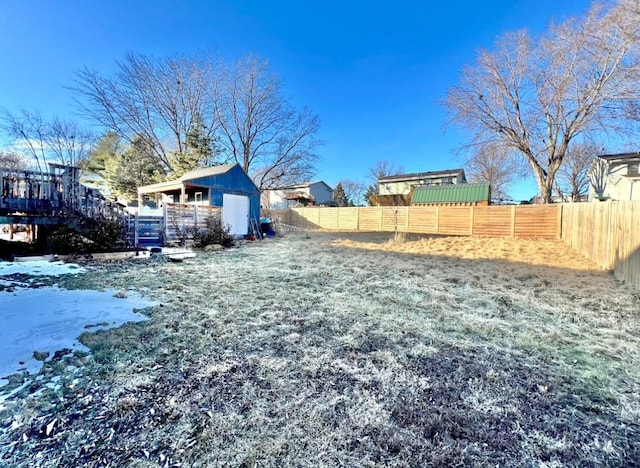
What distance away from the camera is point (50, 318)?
2.94 metres

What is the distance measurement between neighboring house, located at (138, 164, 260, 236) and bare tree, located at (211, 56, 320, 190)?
306 inches

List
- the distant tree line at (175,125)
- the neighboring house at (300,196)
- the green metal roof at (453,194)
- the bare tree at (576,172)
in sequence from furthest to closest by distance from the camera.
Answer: the neighboring house at (300,196) → the bare tree at (576,172) → the green metal roof at (453,194) → the distant tree line at (175,125)

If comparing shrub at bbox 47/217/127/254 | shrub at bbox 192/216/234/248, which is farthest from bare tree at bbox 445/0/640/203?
shrub at bbox 47/217/127/254

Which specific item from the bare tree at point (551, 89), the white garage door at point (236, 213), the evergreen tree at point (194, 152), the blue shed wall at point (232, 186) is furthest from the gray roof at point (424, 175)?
the white garage door at point (236, 213)

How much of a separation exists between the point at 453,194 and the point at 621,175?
8378mm

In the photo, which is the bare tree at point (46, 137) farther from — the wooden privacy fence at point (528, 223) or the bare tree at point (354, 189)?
the bare tree at point (354, 189)

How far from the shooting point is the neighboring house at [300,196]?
1196 inches

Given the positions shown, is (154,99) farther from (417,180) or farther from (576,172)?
(576,172)

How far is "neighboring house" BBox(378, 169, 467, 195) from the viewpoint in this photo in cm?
2784

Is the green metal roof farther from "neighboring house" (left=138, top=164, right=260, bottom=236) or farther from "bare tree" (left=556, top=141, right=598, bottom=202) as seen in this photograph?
"bare tree" (left=556, top=141, right=598, bottom=202)

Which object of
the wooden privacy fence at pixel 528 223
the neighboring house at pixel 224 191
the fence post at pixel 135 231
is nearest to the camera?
the wooden privacy fence at pixel 528 223

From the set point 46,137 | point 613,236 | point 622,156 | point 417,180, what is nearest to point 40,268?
point 613,236

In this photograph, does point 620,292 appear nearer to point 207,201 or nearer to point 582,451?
point 582,451

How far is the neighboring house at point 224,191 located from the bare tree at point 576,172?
26.2 metres
